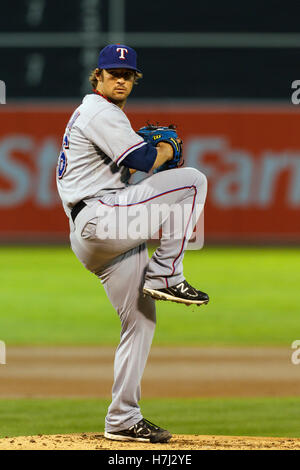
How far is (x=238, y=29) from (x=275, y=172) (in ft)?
19.3

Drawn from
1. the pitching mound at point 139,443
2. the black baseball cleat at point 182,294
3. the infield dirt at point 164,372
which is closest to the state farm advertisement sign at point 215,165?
the infield dirt at point 164,372

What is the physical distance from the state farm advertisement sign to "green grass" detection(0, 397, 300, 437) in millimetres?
10891

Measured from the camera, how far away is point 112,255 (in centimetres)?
539

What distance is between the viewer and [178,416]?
7047 mm

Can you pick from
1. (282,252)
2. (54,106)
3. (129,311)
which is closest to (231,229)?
(282,252)

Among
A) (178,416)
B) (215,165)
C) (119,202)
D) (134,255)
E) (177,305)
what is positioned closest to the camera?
(119,202)

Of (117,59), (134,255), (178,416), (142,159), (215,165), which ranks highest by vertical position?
(117,59)

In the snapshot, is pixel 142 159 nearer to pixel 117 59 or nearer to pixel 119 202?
pixel 119 202

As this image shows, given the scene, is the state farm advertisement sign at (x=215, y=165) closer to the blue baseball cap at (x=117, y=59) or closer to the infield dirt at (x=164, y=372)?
the infield dirt at (x=164, y=372)

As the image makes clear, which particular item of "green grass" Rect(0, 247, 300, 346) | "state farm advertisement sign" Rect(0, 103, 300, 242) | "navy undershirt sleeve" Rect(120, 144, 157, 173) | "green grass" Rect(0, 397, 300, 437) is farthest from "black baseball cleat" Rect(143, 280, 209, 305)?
"state farm advertisement sign" Rect(0, 103, 300, 242)

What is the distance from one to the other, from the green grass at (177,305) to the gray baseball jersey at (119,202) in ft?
15.5

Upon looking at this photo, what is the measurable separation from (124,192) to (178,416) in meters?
2.29

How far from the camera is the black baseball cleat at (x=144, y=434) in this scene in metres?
5.55

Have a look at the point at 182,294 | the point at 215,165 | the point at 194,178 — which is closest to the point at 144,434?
the point at 182,294
